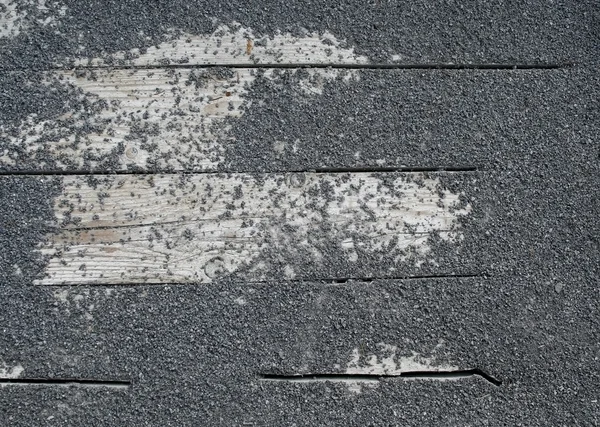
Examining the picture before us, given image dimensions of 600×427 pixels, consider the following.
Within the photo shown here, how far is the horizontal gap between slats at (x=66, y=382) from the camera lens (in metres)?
1.33

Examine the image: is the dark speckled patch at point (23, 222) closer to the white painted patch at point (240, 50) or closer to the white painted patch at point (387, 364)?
the white painted patch at point (240, 50)

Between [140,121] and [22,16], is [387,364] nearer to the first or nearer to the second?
[140,121]

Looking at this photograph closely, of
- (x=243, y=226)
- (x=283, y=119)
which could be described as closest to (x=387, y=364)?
(x=243, y=226)

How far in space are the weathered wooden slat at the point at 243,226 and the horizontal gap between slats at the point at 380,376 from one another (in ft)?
0.85

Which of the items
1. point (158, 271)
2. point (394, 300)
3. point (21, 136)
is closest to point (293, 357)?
point (394, 300)

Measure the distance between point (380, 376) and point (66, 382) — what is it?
809 mm

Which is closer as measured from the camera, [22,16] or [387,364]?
[387,364]

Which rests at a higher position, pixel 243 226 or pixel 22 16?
pixel 22 16

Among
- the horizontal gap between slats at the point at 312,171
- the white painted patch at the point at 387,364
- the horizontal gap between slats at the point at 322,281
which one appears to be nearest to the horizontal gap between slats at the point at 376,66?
the horizontal gap between slats at the point at 312,171

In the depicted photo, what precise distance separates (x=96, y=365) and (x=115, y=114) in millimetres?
665

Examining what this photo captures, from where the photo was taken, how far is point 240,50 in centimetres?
145

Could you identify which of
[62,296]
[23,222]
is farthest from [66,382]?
[23,222]

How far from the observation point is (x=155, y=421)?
4.33ft

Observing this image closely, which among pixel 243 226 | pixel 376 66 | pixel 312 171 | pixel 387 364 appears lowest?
pixel 387 364
